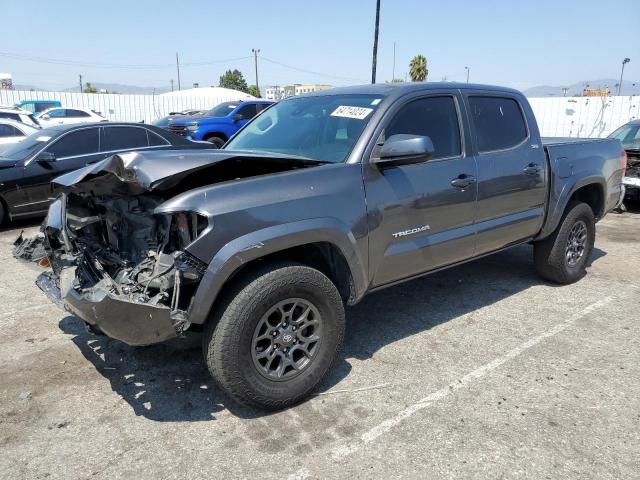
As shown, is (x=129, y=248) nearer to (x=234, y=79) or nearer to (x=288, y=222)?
(x=288, y=222)

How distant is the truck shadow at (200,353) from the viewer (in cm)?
327

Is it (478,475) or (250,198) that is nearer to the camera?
(478,475)

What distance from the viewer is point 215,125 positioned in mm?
14484

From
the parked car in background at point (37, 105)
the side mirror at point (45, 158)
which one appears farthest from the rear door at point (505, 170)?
the parked car in background at point (37, 105)

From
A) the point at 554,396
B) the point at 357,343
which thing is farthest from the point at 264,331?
the point at 554,396

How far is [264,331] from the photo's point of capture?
3.04 m

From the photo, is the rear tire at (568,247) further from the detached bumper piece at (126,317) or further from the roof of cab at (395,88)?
the detached bumper piece at (126,317)

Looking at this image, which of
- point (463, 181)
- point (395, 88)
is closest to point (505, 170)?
point (463, 181)

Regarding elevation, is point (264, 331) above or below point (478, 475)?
above

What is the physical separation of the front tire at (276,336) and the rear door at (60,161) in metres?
5.89

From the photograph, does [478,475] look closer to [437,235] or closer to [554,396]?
[554,396]

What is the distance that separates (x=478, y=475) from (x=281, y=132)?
107 inches

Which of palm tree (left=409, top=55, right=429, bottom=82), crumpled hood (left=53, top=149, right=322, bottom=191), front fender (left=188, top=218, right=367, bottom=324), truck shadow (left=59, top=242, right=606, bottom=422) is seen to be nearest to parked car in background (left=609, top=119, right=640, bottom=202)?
truck shadow (left=59, top=242, right=606, bottom=422)

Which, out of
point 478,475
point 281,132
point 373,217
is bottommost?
point 478,475
